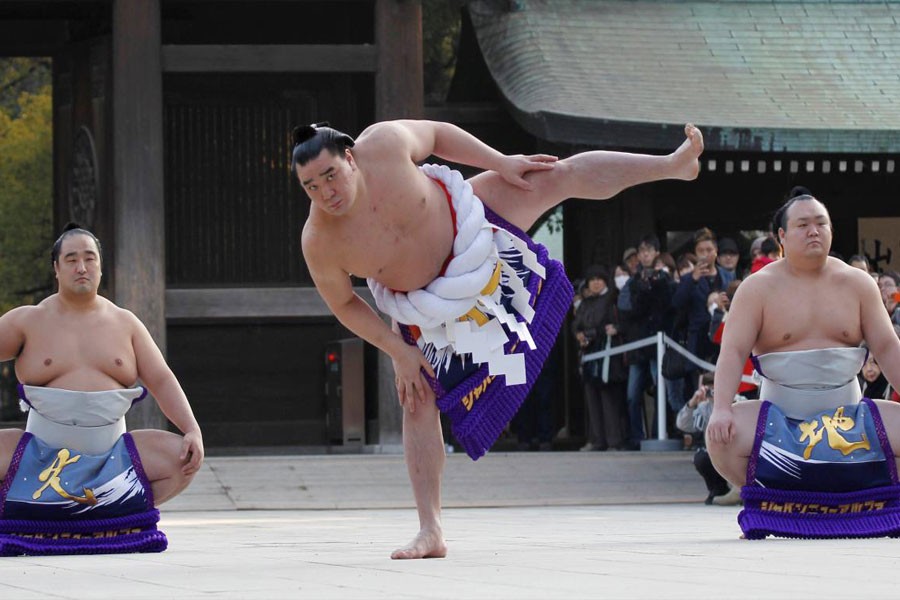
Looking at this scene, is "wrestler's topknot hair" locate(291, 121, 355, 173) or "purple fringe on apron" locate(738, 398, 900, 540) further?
"purple fringe on apron" locate(738, 398, 900, 540)

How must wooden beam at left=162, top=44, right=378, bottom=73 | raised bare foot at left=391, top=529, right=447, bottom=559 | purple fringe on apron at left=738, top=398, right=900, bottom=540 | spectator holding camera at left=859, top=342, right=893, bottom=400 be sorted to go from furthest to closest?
wooden beam at left=162, top=44, right=378, bottom=73, spectator holding camera at left=859, top=342, right=893, bottom=400, purple fringe on apron at left=738, top=398, right=900, bottom=540, raised bare foot at left=391, top=529, right=447, bottom=559

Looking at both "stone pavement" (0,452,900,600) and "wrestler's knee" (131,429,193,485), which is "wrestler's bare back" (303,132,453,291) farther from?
"wrestler's knee" (131,429,193,485)

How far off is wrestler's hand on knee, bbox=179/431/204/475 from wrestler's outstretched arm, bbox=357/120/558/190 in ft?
3.86

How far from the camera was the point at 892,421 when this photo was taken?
5156mm

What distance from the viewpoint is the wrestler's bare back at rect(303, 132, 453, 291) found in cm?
464

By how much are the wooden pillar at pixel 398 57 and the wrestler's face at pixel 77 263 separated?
201 inches

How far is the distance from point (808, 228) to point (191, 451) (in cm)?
198

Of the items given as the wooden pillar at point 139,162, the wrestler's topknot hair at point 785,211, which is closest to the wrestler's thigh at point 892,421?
the wrestler's topknot hair at point 785,211

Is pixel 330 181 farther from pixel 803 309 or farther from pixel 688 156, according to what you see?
pixel 803 309

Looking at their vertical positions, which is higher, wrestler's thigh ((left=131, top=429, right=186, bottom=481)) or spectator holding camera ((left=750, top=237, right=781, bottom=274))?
spectator holding camera ((left=750, top=237, right=781, bottom=274))

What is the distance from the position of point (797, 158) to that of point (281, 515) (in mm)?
4637

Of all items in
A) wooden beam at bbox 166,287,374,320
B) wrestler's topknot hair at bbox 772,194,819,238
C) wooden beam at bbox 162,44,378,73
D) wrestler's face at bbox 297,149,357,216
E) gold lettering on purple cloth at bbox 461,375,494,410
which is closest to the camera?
wrestler's face at bbox 297,149,357,216

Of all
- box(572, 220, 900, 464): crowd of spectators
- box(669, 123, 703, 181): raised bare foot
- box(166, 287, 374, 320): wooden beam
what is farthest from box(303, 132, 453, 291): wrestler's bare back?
box(166, 287, 374, 320): wooden beam

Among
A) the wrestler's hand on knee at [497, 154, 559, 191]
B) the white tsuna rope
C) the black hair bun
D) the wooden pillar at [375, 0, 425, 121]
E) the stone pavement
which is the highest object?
the wooden pillar at [375, 0, 425, 121]
